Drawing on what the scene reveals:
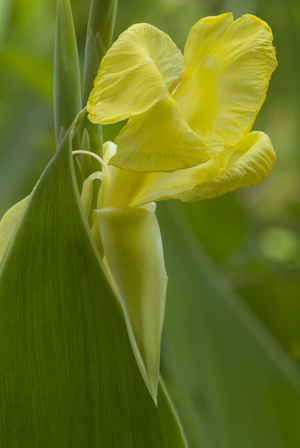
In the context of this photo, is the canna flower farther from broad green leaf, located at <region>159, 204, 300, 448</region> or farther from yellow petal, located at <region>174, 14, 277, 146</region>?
broad green leaf, located at <region>159, 204, 300, 448</region>

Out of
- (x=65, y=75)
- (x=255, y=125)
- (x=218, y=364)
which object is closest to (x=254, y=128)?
(x=255, y=125)

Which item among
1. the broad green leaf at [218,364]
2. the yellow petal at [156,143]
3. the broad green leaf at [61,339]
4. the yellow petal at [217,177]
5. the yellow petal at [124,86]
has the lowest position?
the broad green leaf at [218,364]

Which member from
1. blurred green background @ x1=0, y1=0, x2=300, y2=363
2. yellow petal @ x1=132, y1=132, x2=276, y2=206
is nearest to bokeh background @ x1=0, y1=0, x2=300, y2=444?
blurred green background @ x1=0, y1=0, x2=300, y2=363

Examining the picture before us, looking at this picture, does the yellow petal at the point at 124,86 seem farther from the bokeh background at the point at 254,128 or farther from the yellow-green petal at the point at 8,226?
the bokeh background at the point at 254,128

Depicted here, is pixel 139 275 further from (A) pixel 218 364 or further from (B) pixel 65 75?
(A) pixel 218 364

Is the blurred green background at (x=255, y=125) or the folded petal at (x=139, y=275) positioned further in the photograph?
the blurred green background at (x=255, y=125)

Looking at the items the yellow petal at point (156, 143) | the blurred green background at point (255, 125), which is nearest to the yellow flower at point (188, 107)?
the yellow petal at point (156, 143)

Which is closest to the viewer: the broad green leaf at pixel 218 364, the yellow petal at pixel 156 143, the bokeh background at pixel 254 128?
the yellow petal at pixel 156 143

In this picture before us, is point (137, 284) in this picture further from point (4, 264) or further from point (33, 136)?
point (33, 136)
